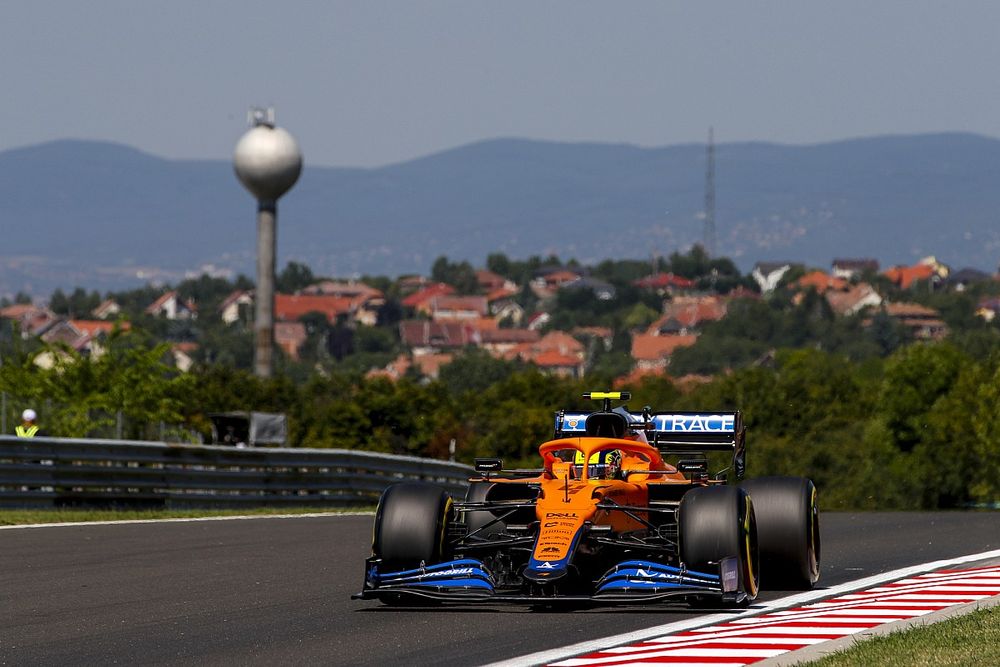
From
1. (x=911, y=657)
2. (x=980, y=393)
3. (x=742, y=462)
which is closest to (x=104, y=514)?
(x=742, y=462)

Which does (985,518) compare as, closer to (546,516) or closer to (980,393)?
(546,516)

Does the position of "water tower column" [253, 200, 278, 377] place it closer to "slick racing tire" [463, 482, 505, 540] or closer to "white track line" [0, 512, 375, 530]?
"white track line" [0, 512, 375, 530]

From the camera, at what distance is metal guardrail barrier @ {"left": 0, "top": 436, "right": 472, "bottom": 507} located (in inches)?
937

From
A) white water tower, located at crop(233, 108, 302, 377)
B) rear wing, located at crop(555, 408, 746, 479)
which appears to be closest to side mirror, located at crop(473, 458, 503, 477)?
rear wing, located at crop(555, 408, 746, 479)

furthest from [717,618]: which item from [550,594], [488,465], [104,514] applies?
[104,514]

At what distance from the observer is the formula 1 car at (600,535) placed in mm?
12766

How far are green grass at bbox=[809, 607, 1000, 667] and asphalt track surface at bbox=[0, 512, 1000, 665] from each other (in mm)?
1622

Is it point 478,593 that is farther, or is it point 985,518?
point 985,518

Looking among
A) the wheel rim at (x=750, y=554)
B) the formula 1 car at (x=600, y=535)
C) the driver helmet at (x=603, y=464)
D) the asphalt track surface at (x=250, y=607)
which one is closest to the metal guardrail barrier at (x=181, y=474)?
the asphalt track surface at (x=250, y=607)

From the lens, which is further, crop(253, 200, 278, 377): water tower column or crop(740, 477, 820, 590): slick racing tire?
crop(253, 200, 278, 377): water tower column

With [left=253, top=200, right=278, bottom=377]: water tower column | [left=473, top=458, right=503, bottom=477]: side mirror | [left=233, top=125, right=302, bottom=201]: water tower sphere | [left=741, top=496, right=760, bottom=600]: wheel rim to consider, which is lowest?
[left=741, top=496, right=760, bottom=600]: wheel rim

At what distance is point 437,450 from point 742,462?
3870 inches

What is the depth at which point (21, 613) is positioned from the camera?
509 inches

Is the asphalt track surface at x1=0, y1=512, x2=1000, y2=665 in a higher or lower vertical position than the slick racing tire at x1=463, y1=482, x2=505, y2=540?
lower
